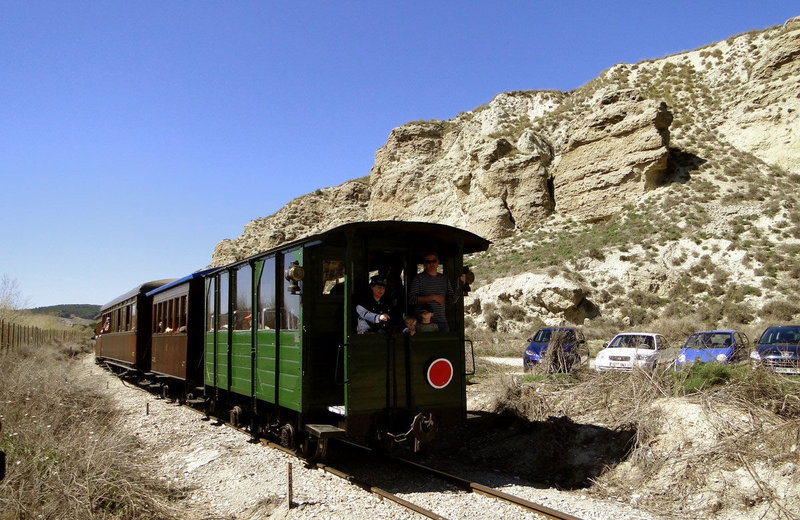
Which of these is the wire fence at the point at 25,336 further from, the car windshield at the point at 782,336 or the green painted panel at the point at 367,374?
the car windshield at the point at 782,336

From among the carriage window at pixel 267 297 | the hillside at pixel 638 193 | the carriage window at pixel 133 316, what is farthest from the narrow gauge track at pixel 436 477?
the hillside at pixel 638 193

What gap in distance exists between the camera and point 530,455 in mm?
9375

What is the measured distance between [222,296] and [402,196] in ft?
147

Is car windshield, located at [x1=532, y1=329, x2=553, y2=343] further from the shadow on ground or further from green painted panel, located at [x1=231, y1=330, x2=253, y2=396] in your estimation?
green painted panel, located at [x1=231, y1=330, x2=253, y2=396]

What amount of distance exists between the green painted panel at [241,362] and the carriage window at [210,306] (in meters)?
1.68

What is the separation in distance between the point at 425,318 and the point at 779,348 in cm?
955

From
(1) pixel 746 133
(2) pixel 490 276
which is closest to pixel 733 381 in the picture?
(2) pixel 490 276

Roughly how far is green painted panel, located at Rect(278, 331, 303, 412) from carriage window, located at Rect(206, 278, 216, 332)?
4.17m

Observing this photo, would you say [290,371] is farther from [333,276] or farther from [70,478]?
[70,478]

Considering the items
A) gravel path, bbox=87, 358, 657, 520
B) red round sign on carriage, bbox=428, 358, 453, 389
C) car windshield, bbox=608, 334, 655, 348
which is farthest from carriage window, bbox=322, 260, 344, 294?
car windshield, bbox=608, 334, 655, 348

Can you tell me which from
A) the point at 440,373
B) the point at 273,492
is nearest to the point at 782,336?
the point at 440,373

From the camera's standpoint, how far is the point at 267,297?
939 cm

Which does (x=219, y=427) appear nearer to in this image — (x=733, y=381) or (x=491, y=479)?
(x=491, y=479)

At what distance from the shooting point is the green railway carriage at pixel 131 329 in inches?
745
